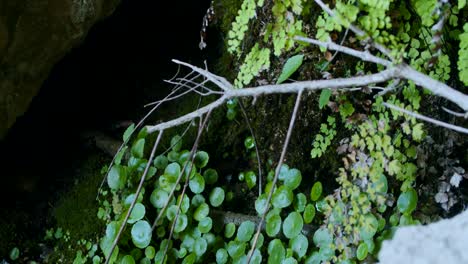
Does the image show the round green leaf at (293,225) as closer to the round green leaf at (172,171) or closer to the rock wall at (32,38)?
the round green leaf at (172,171)

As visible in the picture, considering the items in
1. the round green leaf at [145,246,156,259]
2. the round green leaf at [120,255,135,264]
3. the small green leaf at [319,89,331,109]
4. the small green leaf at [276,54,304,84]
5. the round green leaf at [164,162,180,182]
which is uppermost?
the small green leaf at [276,54,304,84]

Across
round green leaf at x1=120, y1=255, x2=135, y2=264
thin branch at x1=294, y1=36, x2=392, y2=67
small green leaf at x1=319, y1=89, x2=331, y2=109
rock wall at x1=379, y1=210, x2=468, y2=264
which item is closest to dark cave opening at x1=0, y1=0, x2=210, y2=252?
round green leaf at x1=120, y1=255, x2=135, y2=264

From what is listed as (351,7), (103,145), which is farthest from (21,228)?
(351,7)

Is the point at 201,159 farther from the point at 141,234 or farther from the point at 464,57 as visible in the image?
the point at 464,57

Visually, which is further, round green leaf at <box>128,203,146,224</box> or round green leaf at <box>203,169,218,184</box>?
round green leaf at <box>203,169,218,184</box>

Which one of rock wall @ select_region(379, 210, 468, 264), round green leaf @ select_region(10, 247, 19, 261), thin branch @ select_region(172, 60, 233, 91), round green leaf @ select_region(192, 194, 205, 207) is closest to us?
rock wall @ select_region(379, 210, 468, 264)

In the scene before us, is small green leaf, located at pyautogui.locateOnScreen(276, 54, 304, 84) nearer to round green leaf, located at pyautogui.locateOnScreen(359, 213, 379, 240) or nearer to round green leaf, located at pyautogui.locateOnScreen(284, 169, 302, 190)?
round green leaf, located at pyautogui.locateOnScreen(284, 169, 302, 190)

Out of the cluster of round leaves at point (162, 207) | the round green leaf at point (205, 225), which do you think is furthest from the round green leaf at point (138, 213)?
the round green leaf at point (205, 225)
